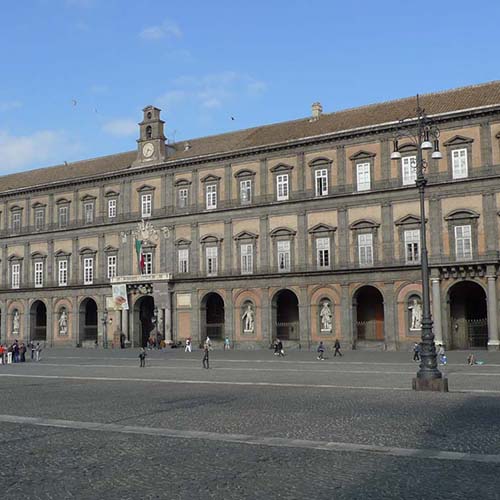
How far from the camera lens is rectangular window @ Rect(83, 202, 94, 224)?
2377 inches

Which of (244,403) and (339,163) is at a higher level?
(339,163)

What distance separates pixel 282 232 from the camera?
5072 centimetres

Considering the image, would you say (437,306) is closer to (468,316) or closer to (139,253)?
(468,316)

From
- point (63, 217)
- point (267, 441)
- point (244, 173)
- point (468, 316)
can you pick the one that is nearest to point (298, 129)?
point (244, 173)

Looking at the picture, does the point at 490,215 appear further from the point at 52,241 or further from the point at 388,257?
the point at 52,241

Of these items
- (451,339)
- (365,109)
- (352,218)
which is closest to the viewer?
(451,339)

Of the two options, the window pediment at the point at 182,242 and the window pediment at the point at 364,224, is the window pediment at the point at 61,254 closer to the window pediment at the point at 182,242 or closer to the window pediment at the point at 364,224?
the window pediment at the point at 182,242

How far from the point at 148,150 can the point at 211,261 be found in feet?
38.2

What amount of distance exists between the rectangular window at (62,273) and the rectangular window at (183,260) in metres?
12.2

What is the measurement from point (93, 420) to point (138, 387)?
27.7 feet

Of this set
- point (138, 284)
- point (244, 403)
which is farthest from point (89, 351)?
point (244, 403)

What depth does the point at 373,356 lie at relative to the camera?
40.8 m

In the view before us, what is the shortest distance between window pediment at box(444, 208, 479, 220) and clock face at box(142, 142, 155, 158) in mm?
25563

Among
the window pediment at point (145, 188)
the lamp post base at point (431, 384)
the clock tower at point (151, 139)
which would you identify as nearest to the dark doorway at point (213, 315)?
the window pediment at point (145, 188)
